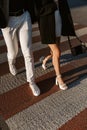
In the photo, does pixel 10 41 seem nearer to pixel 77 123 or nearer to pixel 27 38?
pixel 27 38

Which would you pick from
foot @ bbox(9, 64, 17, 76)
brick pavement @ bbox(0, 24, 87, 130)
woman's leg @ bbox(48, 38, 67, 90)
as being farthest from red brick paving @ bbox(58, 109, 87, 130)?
foot @ bbox(9, 64, 17, 76)

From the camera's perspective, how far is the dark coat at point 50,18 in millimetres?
3828

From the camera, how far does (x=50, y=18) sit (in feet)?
12.9

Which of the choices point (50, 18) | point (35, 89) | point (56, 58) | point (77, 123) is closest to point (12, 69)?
point (35, 89)

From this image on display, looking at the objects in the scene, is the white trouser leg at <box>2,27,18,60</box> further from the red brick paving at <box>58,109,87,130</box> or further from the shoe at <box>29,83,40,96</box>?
the red brick paving at <box>58,109,87,130</box>

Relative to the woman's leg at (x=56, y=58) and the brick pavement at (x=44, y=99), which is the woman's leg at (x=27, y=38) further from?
the brick pavement at (x=44, y=99)

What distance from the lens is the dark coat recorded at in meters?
3.83

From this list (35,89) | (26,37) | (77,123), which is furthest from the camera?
(35,89)

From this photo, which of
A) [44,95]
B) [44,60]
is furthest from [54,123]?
[44,60]

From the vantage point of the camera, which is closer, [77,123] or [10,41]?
[77,123]

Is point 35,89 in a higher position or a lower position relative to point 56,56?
lower

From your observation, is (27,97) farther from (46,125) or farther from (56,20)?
(56,20)

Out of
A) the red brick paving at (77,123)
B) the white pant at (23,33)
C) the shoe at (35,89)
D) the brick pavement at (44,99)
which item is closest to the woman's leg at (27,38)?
the white pant at (23,33)

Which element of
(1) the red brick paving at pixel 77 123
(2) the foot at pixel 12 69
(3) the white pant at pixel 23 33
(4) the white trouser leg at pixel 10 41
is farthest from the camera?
(2) the foot at pixel 12 69
